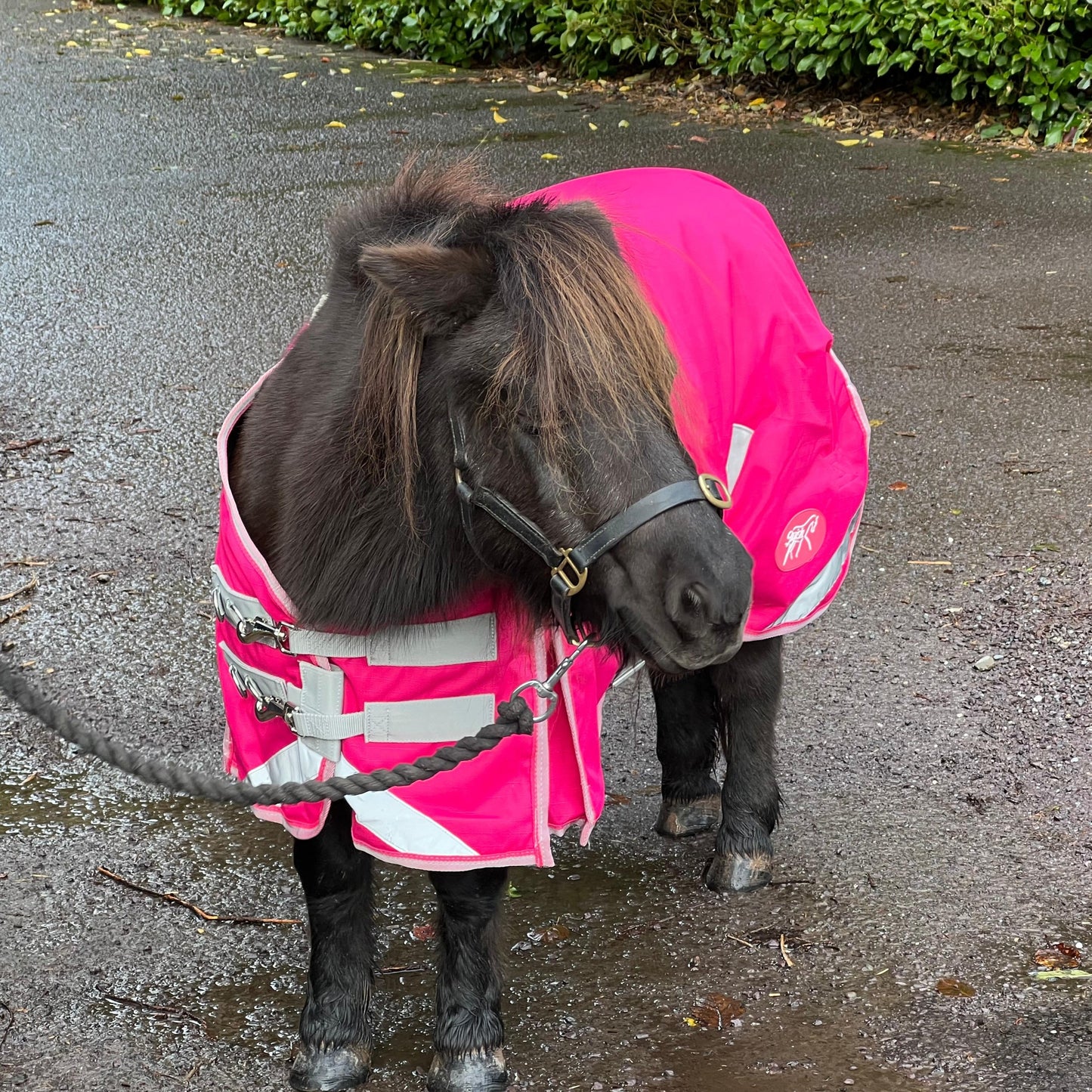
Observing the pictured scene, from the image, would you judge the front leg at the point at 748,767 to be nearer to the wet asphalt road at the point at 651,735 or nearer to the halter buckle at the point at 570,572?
the wet asphalt road at the point at 651,735

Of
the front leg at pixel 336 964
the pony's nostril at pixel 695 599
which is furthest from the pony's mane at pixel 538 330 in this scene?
the front leg at pixel 336 964

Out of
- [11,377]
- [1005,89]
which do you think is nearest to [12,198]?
[11,377]

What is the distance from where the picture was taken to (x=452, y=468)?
7.31 feet

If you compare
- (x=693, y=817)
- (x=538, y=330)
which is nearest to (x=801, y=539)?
(x=693, y=817)

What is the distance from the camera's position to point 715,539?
2072 millimetres

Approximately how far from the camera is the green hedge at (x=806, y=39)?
8359 mm

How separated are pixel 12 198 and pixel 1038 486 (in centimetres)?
651

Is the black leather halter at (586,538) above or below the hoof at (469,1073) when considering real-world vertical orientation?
above

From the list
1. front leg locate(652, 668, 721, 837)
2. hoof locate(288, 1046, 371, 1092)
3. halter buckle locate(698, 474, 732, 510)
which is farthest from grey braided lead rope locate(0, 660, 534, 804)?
front leg locate(652, 668, 721, 837)

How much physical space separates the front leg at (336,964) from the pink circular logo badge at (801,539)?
3.74 ft

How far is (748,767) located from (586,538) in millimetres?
1435

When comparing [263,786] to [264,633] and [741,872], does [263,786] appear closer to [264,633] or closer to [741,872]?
[264,633]

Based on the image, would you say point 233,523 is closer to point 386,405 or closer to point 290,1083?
point 386,405

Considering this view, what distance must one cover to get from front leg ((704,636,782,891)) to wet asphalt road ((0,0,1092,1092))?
0.08 m
